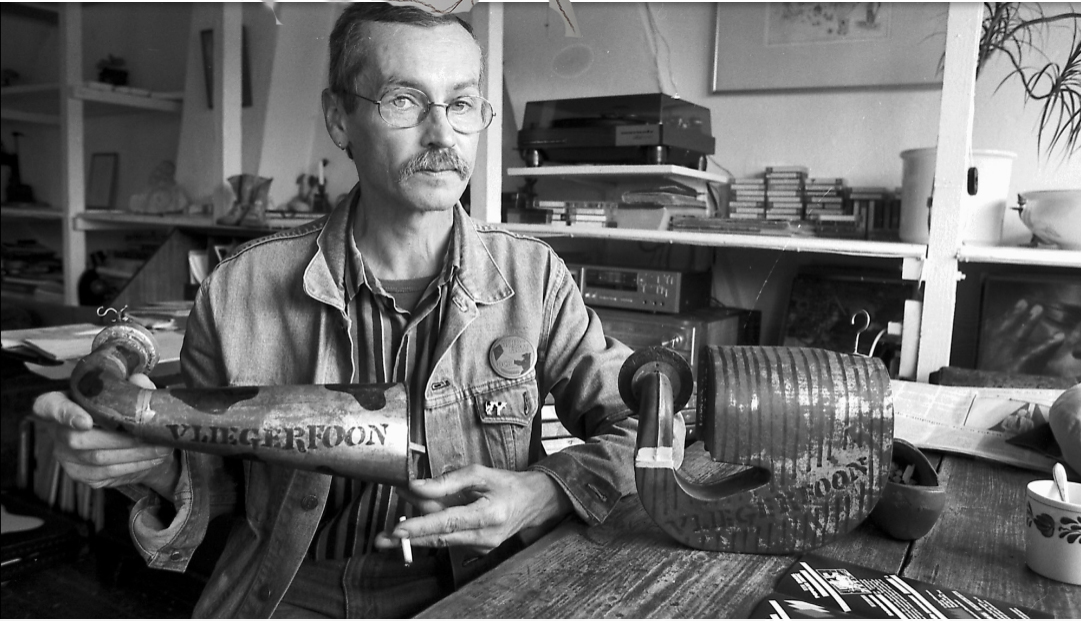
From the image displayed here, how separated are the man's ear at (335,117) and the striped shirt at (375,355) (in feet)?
0.54

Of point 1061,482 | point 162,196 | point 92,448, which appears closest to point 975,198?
point 1061,482

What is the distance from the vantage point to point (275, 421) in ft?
2.64

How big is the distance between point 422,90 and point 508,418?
0.49m

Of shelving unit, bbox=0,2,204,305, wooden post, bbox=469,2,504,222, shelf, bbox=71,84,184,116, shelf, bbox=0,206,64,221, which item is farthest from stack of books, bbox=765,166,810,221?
shelf, bbox=0,206,64,221

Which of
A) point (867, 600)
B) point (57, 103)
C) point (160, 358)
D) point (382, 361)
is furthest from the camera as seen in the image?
point (57, 103)

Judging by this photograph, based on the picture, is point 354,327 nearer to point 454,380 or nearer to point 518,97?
point 454,380

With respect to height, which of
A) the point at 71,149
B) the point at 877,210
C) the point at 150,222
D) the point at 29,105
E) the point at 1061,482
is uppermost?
the point at 29,105

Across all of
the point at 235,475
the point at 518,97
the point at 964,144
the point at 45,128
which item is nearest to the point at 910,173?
the point at 964,144

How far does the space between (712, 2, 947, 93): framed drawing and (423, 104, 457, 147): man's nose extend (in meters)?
1.60

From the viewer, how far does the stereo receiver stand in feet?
6.15

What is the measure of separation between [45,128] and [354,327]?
449 centimetres

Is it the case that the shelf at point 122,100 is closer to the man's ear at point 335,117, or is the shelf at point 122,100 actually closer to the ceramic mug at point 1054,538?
the man's ear at point 335,117

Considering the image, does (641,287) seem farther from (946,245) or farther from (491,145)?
(946,245)

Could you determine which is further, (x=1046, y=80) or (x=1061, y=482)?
(x=1046, y=80)
